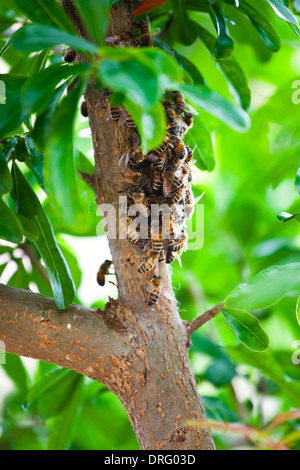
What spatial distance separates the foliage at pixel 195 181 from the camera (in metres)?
0.49

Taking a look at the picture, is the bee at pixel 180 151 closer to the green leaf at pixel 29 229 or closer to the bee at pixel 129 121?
the bee at pixel 129 121

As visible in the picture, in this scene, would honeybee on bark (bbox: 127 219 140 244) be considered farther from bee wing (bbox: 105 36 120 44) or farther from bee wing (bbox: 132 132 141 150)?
bee wing (bbox: 105 36 120 44)

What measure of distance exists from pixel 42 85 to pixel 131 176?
11.3 inches

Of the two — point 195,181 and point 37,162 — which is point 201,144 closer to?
point 195,181

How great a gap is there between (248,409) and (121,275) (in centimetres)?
83

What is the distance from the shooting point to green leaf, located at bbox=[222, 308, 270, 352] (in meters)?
0.79

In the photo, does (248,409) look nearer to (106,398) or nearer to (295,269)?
(106,398)

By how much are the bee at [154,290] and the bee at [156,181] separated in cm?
15

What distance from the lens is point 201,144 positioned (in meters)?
1.01

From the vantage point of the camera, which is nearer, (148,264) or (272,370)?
(148,264)

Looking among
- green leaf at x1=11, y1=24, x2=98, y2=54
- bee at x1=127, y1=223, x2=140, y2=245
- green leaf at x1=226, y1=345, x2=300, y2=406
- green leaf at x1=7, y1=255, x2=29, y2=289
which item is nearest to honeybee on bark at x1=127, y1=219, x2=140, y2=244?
bee at x1=127, y1=223, x2=140, y2=245

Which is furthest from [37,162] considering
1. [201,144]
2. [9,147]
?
[201,144]

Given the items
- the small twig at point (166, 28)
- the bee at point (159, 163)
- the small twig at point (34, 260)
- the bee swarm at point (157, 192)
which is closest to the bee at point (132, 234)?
the bee swarm at point (157, 192)

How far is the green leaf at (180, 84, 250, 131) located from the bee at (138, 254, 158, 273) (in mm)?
345
